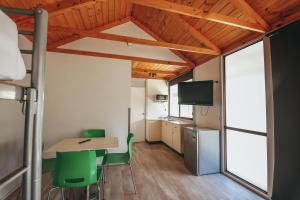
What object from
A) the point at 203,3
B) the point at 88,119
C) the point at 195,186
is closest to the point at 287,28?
the point at 203,3

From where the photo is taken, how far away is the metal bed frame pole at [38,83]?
83 cm

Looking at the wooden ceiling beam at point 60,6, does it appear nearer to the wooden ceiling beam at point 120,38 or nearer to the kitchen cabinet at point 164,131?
the wooden ceiling beam at point 120,38

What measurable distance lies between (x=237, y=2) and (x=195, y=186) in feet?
9.83

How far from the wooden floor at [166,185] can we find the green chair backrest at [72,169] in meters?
0.75

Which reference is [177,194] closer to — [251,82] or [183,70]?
[251,82]

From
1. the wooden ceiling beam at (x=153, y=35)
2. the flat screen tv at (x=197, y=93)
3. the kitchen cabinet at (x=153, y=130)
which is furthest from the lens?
the kitchen cabinet at (x=153, y=130)

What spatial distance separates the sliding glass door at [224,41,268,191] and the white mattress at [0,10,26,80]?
2.96 metres

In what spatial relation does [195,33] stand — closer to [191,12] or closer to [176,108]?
[191,12]

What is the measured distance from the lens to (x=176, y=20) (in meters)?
3.23

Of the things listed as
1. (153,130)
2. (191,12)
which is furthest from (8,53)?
(153,130)

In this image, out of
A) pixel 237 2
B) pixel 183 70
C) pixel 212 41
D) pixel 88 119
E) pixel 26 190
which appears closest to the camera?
pixel 26 190

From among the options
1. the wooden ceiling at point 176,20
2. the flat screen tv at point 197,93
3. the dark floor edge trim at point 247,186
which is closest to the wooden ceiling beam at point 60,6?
the wooden ceiling at point 176,20

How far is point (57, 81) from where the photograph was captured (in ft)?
11.3

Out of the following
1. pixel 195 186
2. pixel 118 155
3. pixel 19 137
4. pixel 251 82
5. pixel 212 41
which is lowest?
pixel 195 186
